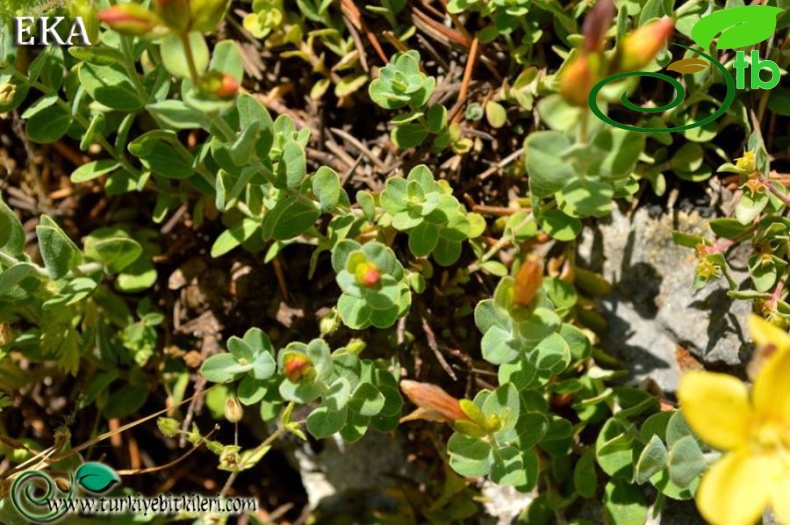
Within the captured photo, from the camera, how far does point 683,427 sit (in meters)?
2.37

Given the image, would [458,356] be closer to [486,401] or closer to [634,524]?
[486,401]

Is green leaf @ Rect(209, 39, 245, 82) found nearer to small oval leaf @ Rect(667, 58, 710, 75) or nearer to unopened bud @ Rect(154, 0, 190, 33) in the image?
unopened bud @ Rect(154, 0, 190, 33)

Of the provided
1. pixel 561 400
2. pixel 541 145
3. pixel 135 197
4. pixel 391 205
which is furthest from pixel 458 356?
pixel 135 197

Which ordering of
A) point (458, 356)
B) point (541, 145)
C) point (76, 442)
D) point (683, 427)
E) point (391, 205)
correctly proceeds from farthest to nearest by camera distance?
point (76, 442)
point (458, 356)
point (391, 205)
point (683, 427)
point (541, 145)

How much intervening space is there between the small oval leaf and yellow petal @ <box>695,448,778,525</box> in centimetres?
156

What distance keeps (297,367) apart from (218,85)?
846 mm

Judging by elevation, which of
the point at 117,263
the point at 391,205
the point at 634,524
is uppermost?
the point at 391,205

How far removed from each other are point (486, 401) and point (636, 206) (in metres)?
1.09

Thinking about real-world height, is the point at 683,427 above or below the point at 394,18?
below

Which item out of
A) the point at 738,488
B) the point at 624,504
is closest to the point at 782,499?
the point at 738,488

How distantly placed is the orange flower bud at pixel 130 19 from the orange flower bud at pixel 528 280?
1.04m

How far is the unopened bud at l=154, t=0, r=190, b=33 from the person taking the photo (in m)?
1.77

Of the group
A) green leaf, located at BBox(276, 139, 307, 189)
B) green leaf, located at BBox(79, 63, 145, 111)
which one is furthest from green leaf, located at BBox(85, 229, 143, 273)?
green leaf, located at BBox(276, 139, 307, 189)

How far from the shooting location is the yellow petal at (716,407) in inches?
64.8
